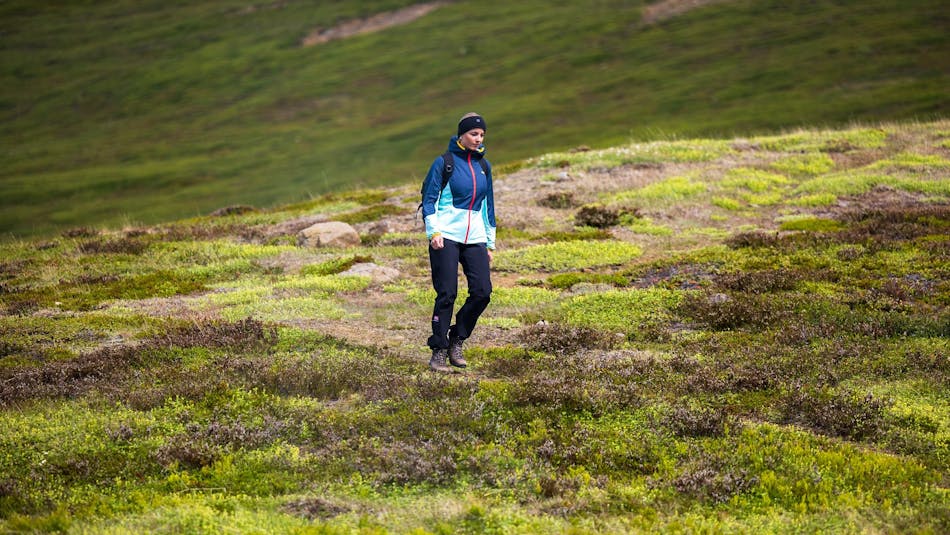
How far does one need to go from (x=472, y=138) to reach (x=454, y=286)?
226 cm

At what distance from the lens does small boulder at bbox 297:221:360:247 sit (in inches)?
976

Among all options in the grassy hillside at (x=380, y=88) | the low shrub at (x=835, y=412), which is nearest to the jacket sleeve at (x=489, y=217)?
the low shrub at (x=835, y=412)

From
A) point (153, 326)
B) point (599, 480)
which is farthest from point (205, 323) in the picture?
point (599, 480)

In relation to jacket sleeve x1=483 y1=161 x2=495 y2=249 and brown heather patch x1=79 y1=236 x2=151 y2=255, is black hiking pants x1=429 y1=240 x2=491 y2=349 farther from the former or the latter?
brown heather patch x1=79 y1=236 x2=151 y2=255

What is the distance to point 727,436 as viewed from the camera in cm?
1009

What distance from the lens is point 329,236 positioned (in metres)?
24.9

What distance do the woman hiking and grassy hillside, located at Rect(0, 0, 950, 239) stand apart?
206ft

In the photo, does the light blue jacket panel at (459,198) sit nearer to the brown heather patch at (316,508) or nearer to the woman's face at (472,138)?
the woman's face at (472,138)

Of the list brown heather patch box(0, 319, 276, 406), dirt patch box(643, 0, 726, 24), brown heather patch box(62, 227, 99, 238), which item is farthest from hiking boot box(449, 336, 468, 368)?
dirt patch box(643, 0, 726, 24)

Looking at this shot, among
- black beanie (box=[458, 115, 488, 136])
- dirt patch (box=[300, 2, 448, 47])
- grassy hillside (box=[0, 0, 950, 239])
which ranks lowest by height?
grassy hillside (box=[0, 0, 950, 239])

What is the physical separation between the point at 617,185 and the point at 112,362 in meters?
21.4

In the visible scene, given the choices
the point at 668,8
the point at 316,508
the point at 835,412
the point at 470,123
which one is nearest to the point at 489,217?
the point at 470,123

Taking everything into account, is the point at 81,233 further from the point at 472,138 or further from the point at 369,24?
the point at 369,24

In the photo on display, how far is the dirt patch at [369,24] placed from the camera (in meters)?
158
